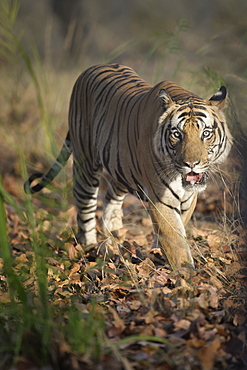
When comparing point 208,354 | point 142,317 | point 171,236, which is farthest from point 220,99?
point 208,354

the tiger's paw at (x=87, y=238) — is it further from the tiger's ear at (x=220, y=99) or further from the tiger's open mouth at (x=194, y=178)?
the tiger's ear at (x=220, y=99)

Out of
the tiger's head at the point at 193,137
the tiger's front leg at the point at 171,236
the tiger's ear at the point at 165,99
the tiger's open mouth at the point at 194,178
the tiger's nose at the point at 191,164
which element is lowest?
the tiger's front leg at the point at 171,236

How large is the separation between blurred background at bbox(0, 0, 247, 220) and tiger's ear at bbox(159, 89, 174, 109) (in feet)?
1.23

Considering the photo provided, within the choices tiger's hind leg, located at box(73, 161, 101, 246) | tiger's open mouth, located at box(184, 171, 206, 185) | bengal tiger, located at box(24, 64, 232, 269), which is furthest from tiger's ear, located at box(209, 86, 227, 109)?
tiger's hind leg, located at box(73, 161, 101, 246)

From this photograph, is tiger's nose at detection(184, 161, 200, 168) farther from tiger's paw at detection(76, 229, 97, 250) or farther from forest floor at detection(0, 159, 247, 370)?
tiger's paw at detection(76, 229, 97, 250)

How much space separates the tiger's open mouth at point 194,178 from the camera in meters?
3.21

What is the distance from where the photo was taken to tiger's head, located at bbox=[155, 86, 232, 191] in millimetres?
3154

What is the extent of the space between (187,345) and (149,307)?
13.5 inches

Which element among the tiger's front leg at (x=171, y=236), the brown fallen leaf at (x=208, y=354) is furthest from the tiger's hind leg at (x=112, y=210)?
the brown fallen leaf at (x=208, y=354)

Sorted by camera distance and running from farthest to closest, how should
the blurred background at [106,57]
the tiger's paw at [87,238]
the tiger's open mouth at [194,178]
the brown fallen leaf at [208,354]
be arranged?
the tiger's paw at [87,238], the tiger's open mouth at [194,178], the blurred background at [106,57], the brown fallen leaf at [208,354]

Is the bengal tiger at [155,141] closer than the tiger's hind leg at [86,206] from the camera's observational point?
Yes

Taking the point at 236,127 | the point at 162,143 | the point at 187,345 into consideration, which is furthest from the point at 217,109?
the point at 187,345

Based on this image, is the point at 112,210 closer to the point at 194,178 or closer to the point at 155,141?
the point at 155,141

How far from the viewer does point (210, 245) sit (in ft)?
12.8
